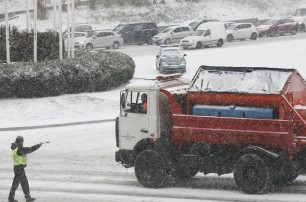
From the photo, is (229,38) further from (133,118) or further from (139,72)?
(133,118)

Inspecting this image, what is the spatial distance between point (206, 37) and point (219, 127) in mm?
37291

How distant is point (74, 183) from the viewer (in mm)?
19359

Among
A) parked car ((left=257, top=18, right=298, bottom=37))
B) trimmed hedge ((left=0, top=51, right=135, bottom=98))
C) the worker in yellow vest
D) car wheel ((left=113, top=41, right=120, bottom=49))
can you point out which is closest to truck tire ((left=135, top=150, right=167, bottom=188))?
the worker in yellow vest

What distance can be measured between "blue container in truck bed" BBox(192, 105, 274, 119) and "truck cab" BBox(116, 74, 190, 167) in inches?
35.6

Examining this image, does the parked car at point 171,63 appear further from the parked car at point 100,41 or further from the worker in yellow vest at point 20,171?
the worker in yellow vest at point 20,171

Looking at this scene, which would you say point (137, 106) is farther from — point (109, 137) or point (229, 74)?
point (109, 137)

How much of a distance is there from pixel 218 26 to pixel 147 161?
1464 inches

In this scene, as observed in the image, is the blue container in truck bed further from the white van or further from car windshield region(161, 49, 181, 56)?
the white van

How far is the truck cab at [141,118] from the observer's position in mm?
18697

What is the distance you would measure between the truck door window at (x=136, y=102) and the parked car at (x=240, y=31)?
40.8 m

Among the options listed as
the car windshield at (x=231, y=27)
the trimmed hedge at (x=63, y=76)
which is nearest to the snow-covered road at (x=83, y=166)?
the trimmed hedge at (x=63, y=76)

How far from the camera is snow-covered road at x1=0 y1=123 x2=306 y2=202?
685 inches

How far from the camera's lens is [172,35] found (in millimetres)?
59906

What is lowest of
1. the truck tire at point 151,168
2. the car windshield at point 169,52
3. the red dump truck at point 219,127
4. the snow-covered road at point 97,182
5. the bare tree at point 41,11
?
the snow-covered road at point 97,182
